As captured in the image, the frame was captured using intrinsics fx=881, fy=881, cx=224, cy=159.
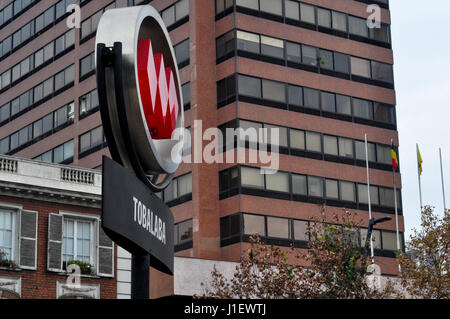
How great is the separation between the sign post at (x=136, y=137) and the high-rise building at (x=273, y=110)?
168 feet

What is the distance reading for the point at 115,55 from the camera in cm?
661

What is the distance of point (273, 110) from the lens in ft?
208

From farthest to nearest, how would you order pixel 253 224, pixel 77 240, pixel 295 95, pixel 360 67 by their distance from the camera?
pixel 360 67, pixel 295 95, pixel 253 224, pixel 77 240

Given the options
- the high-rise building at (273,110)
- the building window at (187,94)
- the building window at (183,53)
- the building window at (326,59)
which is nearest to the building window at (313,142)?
the high-rise building at (273,110)

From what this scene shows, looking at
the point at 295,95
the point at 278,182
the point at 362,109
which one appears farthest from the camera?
the point at 362,109

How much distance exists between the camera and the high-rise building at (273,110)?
60.5m

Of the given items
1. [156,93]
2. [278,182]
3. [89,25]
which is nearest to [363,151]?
[278,182]

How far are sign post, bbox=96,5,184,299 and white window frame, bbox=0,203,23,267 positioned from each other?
92.5 feet

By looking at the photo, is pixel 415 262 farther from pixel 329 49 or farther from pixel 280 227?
pixel 329 49

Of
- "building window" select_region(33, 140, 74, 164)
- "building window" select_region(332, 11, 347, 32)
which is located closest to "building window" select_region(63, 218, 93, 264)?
"building window" select_region(332, 11, 347, 32)

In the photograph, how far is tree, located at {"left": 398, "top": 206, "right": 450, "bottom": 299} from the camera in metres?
33.4

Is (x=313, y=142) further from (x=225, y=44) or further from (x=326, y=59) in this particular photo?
(x=225, y=44)

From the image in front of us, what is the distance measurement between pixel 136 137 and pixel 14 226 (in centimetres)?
2916
